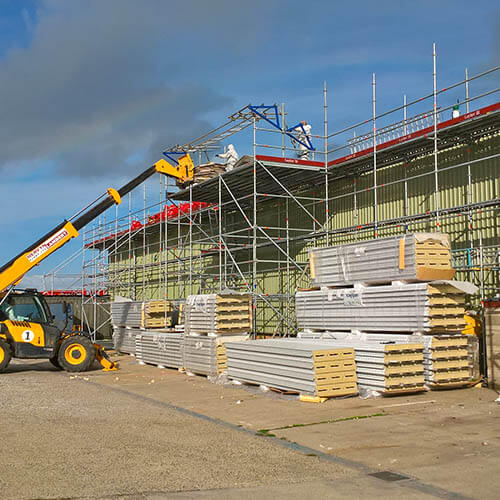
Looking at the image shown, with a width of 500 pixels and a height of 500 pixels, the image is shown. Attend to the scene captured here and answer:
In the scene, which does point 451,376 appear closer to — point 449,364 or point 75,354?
point 449,364

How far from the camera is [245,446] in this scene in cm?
790

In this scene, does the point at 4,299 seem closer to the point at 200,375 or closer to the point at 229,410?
the point at 200,375

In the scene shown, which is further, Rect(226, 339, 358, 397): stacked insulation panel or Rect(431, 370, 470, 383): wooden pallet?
Rect(431, 370, 470, 383): wooden pallet

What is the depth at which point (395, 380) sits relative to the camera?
11.3m

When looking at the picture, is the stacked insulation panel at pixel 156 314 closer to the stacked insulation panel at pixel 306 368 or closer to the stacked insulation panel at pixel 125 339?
the stacked insulation panel at pixel 125 339

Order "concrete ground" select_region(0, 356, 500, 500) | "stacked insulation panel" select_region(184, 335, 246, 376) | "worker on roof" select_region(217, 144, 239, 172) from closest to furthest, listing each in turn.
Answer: "concrete ground" select_region(0, 356, 500, 500) → "stacked insulation panel" select_region(184, 335, 246, 376) → "worker on roof" select_region(217, 144, 239, 172)

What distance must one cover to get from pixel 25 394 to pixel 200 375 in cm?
470

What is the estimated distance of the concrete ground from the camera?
6.11m

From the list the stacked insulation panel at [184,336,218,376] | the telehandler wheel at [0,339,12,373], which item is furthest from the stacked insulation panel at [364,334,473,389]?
the telehandler wheel at [0,339,12,373]

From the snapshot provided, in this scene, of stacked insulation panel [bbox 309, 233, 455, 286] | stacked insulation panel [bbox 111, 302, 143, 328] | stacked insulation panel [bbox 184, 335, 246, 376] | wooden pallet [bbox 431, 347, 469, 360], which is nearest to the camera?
wooden pallet [bbox 431, 347, 469, 360]

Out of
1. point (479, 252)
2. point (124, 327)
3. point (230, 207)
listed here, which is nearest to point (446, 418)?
point (479, 252)

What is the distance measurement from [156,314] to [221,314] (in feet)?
21.2

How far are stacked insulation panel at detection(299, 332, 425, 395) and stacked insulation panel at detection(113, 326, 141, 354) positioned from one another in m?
12.4

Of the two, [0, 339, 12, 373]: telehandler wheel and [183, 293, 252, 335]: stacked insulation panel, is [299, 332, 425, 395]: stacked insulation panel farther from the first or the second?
[0, 339, 12, 373]: telehandler wheel
